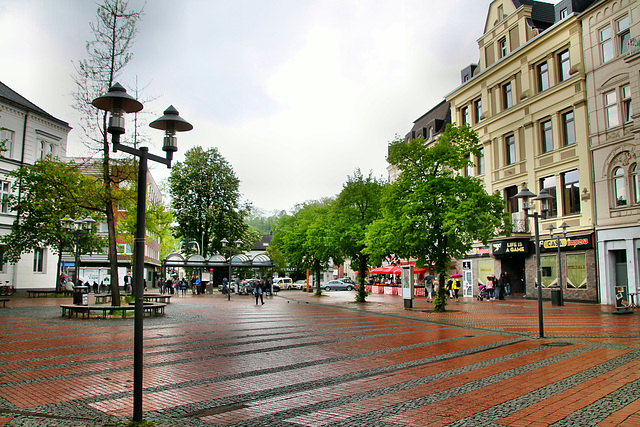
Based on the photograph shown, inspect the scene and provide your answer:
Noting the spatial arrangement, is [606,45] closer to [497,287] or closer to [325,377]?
[497,287]

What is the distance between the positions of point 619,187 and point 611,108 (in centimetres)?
445

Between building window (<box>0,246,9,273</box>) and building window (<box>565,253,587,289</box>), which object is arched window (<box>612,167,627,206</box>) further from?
building window (<box>0,246,9,273</box>)

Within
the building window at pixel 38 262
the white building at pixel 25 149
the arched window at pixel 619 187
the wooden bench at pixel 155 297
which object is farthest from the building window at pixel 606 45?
the building window at pixel 38 262

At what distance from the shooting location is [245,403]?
6707mm

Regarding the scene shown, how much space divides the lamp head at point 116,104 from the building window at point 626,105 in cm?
2756

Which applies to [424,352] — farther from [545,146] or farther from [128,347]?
[545,146]

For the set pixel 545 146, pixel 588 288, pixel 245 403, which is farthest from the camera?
pixel 545 146

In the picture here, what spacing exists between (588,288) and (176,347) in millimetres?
25136

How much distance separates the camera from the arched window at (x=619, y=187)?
26250 mm

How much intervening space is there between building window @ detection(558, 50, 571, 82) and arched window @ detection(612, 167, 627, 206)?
280 inches

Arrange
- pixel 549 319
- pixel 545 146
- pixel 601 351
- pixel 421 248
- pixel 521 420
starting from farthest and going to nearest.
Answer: pixel 545 146 < pixel 421 248 < pixel 549 319 < pixel 601 351 < pixel 521 420

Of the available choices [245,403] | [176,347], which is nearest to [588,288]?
[176,347]

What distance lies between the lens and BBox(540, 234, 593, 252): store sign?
91.8 ft

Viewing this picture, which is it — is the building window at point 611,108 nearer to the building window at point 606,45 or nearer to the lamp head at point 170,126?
the building window at point 606,45
